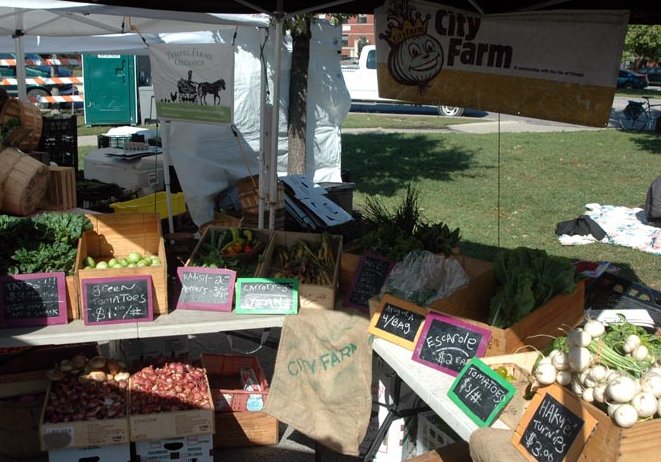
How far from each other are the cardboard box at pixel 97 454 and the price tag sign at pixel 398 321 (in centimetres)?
155

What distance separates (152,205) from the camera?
723 cm

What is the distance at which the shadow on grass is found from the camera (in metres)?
12.1

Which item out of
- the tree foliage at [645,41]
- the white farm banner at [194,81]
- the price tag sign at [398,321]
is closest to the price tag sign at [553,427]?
the price tag sign at [398,321]

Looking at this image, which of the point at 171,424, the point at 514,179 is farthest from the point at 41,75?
the point at 171,424

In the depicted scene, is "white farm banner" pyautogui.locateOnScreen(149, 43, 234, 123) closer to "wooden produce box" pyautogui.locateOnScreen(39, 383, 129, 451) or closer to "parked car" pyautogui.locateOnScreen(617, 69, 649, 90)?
"wooden produce box" pyautogui.locateOnScreen(39, 383, 129, 451)

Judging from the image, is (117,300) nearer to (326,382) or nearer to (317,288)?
(317,288)

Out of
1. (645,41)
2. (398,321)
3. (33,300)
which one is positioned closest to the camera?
(398,321)

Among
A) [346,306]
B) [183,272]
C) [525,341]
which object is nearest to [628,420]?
[525,341]

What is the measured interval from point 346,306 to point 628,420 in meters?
1.91

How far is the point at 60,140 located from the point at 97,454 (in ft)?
18.2

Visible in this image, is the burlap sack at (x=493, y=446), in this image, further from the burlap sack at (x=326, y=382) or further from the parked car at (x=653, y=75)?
the parked car at (x=653, y=75)

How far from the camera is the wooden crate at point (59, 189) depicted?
5273 millimetres

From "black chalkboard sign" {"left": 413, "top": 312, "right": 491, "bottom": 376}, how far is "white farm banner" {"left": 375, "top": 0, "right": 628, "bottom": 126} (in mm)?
1267

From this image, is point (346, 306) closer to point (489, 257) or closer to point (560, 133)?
point (489, 257)
